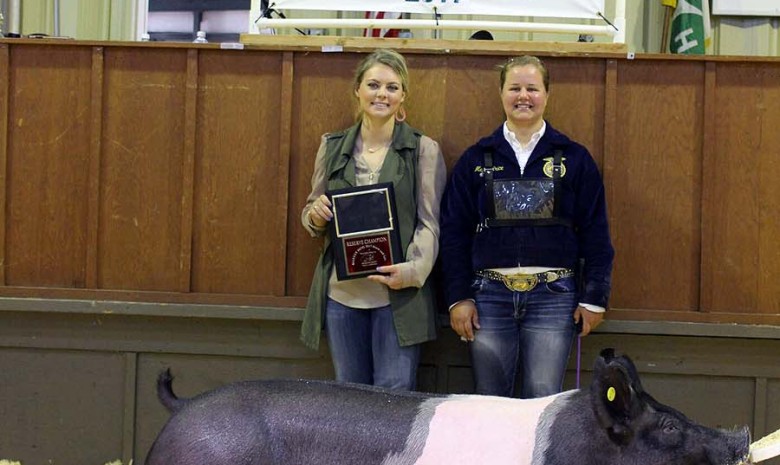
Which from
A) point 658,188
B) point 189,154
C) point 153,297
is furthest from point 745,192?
point 153,297

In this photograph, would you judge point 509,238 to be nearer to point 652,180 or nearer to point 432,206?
point 432,206

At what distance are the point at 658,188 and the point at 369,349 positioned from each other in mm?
1578

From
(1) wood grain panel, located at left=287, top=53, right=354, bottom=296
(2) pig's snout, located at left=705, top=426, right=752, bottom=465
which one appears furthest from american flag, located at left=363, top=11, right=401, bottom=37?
(2) pig's snout, located at left=705, top=426, right=752, bottom=465

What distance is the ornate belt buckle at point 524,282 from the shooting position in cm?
410

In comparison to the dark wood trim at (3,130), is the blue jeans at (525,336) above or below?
below

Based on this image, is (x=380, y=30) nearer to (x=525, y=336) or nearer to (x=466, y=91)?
(x=466, y=91)

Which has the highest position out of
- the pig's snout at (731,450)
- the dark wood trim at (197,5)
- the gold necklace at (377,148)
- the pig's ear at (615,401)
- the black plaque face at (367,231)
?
the dark wood trim at (197,5)

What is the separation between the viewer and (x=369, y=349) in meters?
4.30

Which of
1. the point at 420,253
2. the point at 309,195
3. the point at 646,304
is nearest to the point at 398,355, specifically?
the point at 420,253

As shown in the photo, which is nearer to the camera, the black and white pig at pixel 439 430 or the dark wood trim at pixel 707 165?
the black and white pig at pixel 439 430

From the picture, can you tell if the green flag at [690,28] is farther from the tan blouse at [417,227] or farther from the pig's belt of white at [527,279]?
A: the pig's belt of white at [527,279]

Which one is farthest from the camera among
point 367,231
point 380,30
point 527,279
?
Result: point 380,30

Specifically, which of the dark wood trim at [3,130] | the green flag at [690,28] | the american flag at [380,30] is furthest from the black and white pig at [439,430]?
the green flag at [690,28]

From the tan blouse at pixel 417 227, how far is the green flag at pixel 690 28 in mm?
3910
